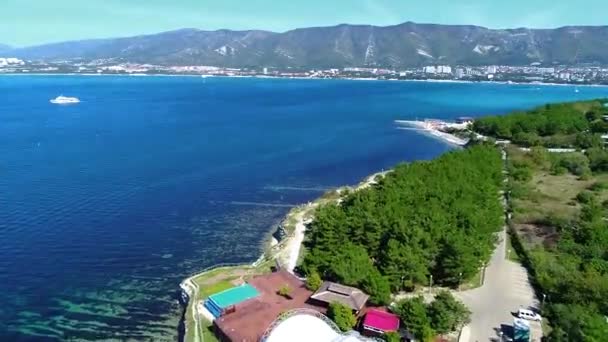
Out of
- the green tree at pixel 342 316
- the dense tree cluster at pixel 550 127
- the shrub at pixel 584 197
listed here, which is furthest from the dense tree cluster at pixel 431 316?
the dense tree cluster at pixel 550 127

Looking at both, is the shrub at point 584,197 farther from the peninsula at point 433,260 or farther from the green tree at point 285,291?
the green tree at point 285,291

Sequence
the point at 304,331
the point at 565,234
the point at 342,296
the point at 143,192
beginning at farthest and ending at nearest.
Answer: the point at 143,192 < the point at 565,234 < the point at 342,296 < the point at 304,331

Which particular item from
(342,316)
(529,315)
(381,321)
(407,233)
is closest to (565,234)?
(529,315)

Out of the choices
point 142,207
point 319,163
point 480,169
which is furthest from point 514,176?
point 142,207

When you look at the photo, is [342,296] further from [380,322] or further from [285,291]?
[285,291]

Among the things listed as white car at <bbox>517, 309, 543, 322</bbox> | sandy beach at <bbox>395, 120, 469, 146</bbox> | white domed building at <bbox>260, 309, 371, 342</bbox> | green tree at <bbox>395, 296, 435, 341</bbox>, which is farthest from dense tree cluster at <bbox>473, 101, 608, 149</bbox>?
white domed building at <bbox>260, 309, 371, 342</bbox>

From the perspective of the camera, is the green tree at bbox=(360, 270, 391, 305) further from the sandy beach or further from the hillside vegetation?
the sandy beach
